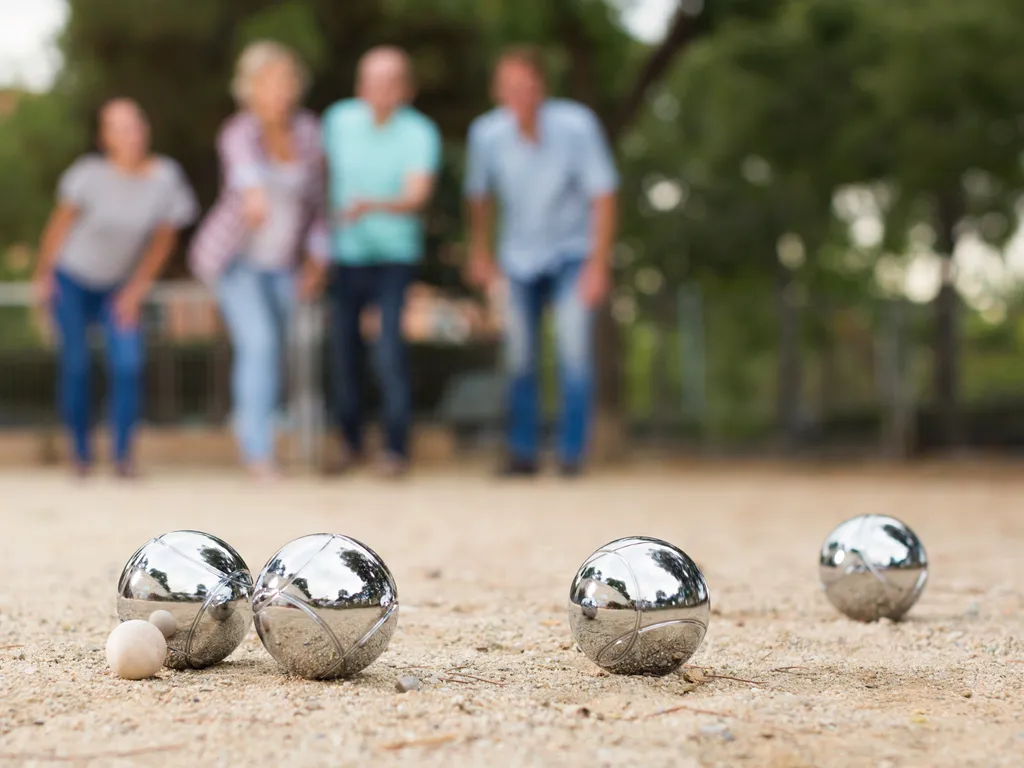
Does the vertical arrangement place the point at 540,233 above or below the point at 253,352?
above

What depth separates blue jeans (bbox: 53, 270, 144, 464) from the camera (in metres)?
7.66

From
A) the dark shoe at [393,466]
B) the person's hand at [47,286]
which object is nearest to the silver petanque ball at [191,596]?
the dark shoe at [393,466]

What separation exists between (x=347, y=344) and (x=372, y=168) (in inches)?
41.2

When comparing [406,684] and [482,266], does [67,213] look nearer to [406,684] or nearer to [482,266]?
[482,266]

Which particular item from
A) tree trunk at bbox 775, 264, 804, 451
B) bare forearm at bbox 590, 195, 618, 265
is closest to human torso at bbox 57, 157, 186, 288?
bare forearm at bbox 590, 195, 618, 265

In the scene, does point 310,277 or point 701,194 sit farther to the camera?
point 701,194

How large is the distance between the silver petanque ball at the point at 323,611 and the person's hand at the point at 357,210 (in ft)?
17.1

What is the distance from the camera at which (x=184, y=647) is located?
241 centimetres

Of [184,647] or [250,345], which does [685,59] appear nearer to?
[250,345]

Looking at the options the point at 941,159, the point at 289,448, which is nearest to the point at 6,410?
the point at 289,448

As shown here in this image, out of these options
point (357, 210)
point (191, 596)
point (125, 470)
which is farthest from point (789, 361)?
point (191, 596)

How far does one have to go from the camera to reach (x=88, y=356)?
25.8 feet

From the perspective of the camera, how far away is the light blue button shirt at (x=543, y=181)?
7.61 metres

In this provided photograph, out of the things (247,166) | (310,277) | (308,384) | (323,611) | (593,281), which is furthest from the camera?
(308,384)
